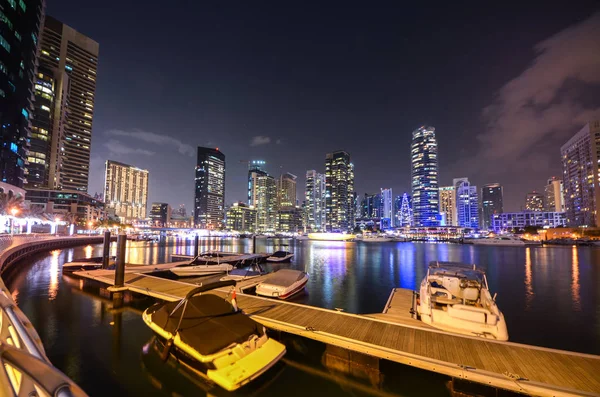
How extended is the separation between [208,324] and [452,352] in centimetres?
883

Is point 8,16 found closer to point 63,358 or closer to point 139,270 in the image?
point 139,270

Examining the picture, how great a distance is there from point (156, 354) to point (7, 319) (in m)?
8.58

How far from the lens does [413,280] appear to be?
34219 millimetres

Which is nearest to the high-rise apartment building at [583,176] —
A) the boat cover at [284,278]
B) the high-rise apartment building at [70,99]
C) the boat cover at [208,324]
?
the boat cover at [284,278]

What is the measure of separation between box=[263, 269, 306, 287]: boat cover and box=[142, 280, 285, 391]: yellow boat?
980 centimetres

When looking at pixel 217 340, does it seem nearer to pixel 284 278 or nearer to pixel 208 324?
pixel 208 324

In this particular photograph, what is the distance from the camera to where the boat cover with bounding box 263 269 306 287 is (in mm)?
20628

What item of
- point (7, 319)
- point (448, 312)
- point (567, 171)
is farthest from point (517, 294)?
point (567, 171)

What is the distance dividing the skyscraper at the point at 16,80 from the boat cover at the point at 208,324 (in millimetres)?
98787

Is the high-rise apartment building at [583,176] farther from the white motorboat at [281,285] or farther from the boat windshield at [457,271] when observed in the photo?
the white motorboat at [281,285]

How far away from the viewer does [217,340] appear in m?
9.08

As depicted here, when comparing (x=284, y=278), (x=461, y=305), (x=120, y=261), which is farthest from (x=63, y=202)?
(x=461, y=305)

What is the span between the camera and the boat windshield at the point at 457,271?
52.3 ft

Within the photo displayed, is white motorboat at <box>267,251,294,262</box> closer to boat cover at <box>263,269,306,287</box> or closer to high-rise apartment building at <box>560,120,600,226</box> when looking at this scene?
boat cover at <box>263,269,306,287</box>
